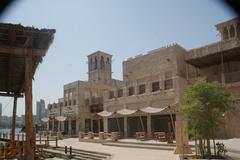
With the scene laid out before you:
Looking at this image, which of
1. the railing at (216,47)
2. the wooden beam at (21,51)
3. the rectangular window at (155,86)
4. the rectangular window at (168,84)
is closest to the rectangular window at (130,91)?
the rectangular window at (155,86)


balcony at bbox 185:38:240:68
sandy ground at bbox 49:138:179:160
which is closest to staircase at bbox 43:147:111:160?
sandy ground at bbox 49:138:179:160

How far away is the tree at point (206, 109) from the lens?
1339 centimetres

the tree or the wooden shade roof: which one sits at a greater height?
the wooden shade roof

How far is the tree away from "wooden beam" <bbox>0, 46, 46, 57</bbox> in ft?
25.6

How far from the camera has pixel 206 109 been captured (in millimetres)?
13477

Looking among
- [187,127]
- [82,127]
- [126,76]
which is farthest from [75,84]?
[187,127]

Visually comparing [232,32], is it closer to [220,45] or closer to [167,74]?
[220,45]

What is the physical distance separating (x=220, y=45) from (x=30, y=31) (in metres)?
20.2

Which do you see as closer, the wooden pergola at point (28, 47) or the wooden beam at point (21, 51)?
the wooden pergola at point (28, 47)

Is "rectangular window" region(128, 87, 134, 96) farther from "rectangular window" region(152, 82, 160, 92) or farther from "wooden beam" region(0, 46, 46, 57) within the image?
"wooden beam" region(0, 46, 46, 57)

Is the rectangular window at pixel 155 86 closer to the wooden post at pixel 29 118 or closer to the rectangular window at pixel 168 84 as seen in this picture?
the rectangular window at pixel 168 84

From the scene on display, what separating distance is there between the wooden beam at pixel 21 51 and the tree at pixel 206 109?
7.81m

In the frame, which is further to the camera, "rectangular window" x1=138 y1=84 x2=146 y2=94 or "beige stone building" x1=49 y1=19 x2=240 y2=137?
"rectangular window" x1=138 y1=84 x2=146 y2=94

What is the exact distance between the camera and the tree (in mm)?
13390
